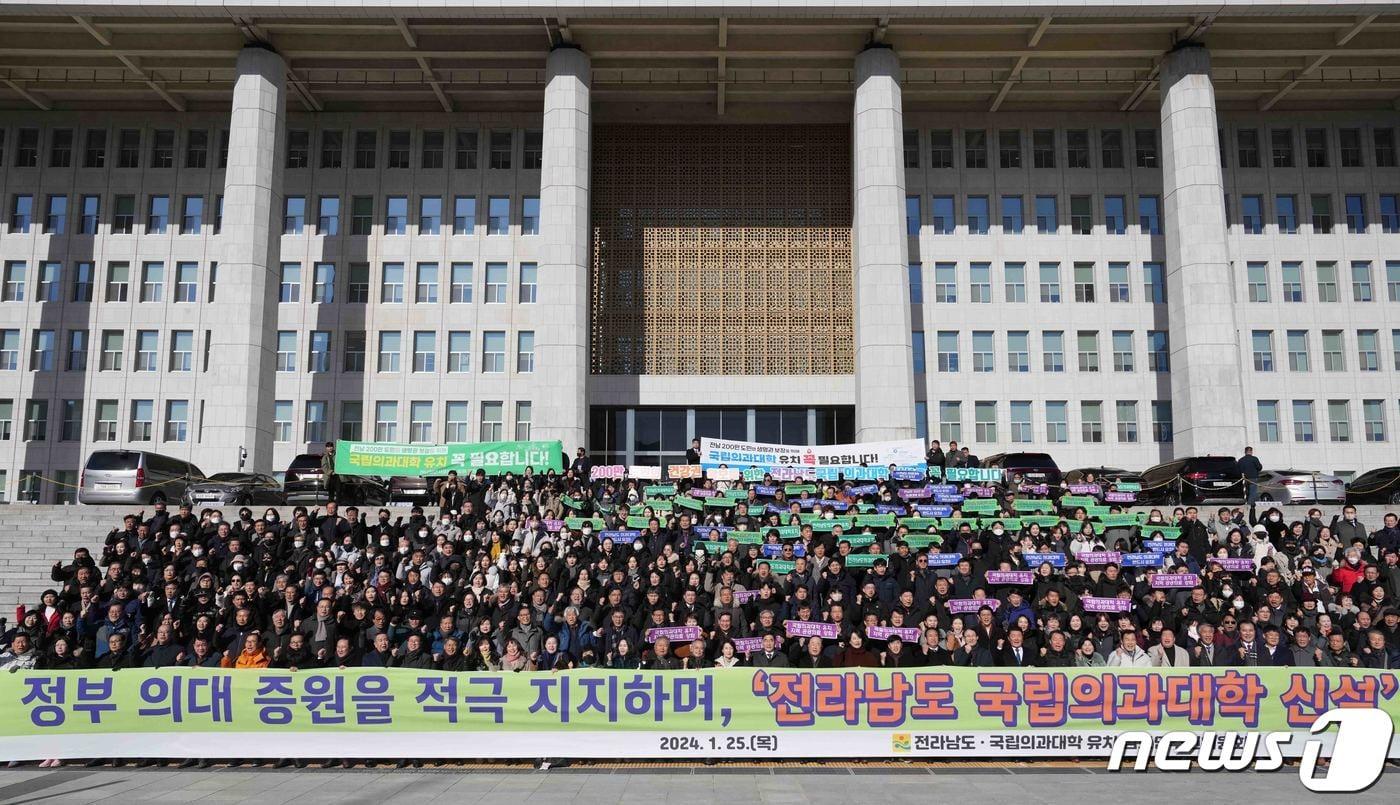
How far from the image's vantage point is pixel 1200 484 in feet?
95.9

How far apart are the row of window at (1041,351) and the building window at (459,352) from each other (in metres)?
19.0

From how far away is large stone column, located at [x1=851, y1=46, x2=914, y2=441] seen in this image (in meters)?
37.0

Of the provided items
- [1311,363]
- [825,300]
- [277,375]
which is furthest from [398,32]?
[1311,363]

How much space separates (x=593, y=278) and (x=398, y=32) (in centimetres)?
1223

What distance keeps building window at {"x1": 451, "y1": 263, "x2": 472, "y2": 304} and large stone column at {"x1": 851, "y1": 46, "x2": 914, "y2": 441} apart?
16703mm

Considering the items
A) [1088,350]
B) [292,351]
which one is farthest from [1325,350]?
[292,351]

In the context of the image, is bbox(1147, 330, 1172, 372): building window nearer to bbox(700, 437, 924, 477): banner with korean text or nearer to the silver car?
the silver car

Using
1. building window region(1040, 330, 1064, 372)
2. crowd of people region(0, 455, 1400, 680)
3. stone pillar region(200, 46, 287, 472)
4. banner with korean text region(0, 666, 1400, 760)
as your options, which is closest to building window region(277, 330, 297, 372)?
stone pillar region(200, 46, 287, 472)

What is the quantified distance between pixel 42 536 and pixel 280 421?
63.8 ft

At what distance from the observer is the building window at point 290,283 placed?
43.4 m

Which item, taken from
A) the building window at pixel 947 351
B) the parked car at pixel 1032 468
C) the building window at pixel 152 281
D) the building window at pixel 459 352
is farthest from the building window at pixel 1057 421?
the building window at pixel 152 281

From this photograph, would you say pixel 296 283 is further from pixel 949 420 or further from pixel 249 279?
pixel 949 420

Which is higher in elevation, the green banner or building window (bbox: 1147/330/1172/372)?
building window (bbox: 1147/330/1172/372)

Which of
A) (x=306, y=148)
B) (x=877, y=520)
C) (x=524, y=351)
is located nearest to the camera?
(x=877, y=520)
